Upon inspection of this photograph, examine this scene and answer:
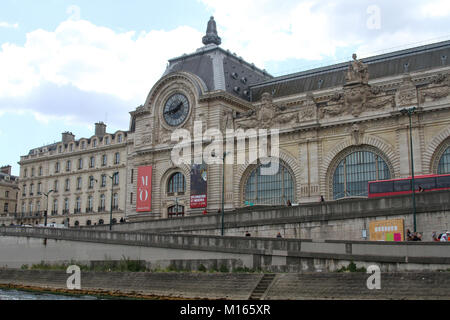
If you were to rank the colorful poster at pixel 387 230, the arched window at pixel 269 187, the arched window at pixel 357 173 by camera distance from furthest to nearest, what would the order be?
1. the arched window at pixel 269 187
2. the arched window at pixel 357 173
3. the colorful poster at pixel 387 230

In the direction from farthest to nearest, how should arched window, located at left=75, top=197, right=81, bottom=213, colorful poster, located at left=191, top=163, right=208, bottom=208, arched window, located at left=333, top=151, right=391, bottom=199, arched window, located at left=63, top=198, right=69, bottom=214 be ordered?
arched window, located at left=63, top=198, right=69, bottom=214 → arched window, located at left=75, top=197, right=81, bottom=213 → colorful poster, located at left=191, top=163, right=208, bottom=208 → arched window, located at left=333, top=151, right=391, bottom=199

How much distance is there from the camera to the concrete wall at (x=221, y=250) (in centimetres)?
2938

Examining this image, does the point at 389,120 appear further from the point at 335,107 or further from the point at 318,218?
the point at 318,218

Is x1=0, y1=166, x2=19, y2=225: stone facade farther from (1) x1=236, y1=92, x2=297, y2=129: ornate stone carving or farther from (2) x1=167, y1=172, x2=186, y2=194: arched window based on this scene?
(1) x1=236, y1=92, x2=297, y2=129: ornate stone carving

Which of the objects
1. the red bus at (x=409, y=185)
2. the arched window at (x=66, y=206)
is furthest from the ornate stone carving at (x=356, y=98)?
the arched window at (x=66, y=206)

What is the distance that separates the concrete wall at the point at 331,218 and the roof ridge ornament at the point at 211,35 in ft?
123

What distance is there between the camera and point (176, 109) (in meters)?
67.8

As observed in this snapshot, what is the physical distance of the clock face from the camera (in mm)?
67250

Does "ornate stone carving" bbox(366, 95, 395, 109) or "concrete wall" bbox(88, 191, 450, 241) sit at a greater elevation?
"ornate stone carving" bbox(366, 95, 395, 109)

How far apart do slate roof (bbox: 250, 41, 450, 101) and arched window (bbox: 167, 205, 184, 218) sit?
15.8 metres

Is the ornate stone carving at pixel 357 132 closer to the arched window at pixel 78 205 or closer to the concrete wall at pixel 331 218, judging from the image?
the concrete wall at pixel 331 218

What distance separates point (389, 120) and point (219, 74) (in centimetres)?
2251

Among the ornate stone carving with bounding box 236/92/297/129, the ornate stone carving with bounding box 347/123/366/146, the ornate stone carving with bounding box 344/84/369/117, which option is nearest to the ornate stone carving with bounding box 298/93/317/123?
the ornate stone carving with bounding box 236/92/297/129

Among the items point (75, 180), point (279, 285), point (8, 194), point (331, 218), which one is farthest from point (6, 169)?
point (279, 285)
